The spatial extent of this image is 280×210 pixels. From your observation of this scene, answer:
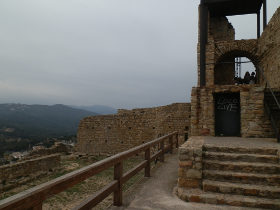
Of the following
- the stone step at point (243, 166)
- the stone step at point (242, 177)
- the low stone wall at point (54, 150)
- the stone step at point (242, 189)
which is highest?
the stone step at point (243, 166)

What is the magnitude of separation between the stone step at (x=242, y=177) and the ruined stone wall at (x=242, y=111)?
14.4 ft

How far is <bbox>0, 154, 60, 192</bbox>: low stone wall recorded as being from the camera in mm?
9257

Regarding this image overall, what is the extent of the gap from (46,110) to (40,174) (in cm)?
16198

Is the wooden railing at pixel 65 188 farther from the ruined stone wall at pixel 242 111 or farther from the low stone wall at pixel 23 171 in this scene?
the low stone wall at pixel 23 171

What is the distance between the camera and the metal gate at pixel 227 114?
9133mm

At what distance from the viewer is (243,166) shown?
Result: 189 inches

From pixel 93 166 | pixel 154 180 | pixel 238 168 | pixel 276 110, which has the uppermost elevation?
pixel 276 110

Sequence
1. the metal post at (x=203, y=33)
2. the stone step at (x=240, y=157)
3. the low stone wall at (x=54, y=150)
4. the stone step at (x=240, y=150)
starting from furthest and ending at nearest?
the low stone wall at (x=54, y=150) → the metal post at (x=203, y=33) → the stone step at (x=240, y=150) → the stone step at (x=240, y=157)

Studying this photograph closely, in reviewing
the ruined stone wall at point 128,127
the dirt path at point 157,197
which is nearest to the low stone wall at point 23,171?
the ruined stone wall at point 128,127

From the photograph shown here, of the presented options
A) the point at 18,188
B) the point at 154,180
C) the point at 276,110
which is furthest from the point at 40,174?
the point at 276,110

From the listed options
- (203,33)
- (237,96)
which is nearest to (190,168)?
(237,96)

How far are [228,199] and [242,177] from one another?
768 millimetres

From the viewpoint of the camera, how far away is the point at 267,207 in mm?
3912

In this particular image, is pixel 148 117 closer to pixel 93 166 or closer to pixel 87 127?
pixel 87 127
